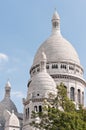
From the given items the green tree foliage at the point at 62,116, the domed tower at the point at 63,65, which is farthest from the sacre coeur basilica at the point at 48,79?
the green tree foliage at the point at 62,116

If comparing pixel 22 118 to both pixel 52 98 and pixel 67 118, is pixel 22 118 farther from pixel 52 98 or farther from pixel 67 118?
pixel 67 118

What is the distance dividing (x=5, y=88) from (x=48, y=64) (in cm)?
722

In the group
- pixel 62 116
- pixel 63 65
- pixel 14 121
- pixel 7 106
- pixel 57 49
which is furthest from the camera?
pixel 57 49

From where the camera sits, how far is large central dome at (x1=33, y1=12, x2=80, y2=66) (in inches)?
2835

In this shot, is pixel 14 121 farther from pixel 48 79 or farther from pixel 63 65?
pixel 63 65

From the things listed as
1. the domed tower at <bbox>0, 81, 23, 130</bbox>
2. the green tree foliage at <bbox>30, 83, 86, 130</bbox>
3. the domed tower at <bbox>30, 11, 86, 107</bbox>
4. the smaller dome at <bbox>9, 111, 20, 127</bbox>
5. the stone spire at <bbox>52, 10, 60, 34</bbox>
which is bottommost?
the green tree foliage at <bbox>30, 83, 86, 130</bbox>

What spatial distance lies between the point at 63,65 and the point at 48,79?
901cm

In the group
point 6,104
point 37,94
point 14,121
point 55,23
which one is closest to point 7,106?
point 6,104

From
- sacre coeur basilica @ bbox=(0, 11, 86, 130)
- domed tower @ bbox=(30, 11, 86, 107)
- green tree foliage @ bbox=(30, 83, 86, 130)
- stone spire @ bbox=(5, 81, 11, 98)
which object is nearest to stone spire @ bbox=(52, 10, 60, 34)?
sacre coeur basilica @ bbox=(0, 11, 86, 130)

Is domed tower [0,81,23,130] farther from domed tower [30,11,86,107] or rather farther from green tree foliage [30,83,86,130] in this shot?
green tree foliage [30,83,86,130]

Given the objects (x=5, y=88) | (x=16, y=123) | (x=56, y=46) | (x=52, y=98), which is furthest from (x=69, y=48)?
(x=52, y=98)

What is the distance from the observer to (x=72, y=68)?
71688mm

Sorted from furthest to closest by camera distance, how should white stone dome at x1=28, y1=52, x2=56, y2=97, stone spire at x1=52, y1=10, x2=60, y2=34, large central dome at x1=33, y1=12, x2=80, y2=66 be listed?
stone spire at x1=52, y1=10, x2=60, y2=34, large central dome at x1=33, y1=12, x2=80, y2=66, white stone dome at x1=28, y1=52, x2=56, y2=97

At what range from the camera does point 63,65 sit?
234 ft
